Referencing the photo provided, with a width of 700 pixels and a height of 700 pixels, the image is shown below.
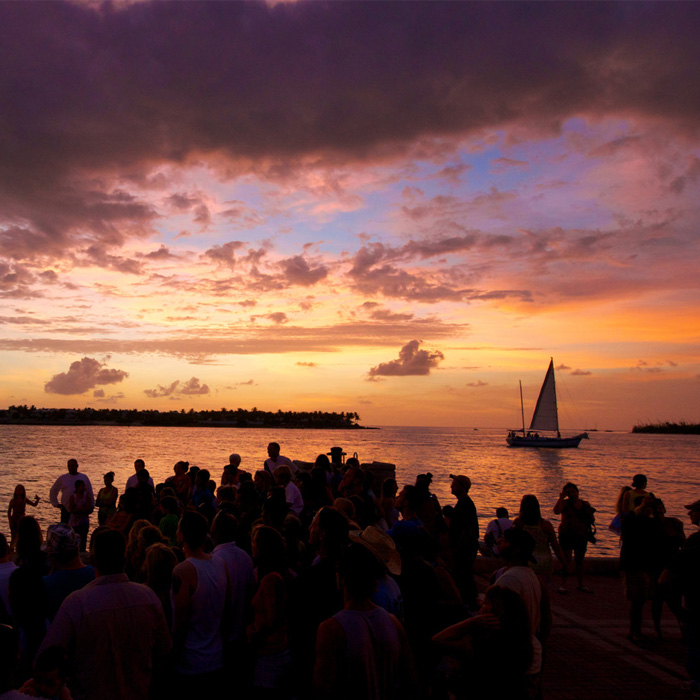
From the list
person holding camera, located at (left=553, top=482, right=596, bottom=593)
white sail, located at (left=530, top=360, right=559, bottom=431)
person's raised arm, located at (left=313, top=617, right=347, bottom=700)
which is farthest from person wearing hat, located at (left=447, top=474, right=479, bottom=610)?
Result: white sail, located at (left=530, top=360, right=559, bottom=431)

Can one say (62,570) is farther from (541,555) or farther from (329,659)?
(541,555)

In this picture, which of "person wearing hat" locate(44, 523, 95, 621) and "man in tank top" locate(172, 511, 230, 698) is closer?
"person wearing hat" locate(44, 523, 95, 621)

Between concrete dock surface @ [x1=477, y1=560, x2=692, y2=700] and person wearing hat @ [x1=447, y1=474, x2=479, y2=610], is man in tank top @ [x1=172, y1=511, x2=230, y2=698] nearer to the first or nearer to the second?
concrete dock surface @ [x1=477, y1=560, x2=692, y2=700]

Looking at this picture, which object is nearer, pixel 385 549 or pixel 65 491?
pixel 385 549

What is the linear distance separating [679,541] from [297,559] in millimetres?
6260

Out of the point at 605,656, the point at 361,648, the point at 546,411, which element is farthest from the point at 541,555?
the point at 546,411

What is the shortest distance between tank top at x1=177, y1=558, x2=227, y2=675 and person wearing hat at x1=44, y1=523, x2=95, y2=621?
0.74 metres

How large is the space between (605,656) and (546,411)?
91.9 meters

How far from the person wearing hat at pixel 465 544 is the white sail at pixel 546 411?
88396mm

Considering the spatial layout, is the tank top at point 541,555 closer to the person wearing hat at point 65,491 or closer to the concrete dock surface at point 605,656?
the concrete dock surface at point 605,656

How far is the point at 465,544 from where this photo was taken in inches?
321

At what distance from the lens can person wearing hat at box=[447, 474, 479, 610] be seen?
26.8 ft

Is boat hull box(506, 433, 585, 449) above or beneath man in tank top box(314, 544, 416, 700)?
beneath

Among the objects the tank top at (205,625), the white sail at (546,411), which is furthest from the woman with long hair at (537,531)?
the white sail at (546,411)
